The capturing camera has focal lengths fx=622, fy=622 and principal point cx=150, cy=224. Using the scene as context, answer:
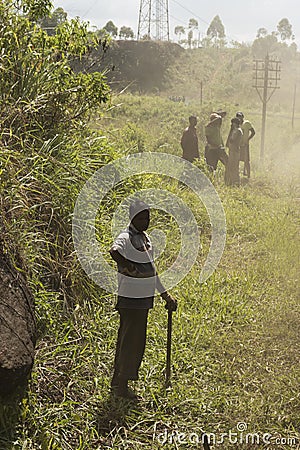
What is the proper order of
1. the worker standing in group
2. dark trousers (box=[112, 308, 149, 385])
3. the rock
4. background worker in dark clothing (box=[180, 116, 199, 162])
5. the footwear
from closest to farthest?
the rock, dark trousers (box=[112, 308, 149, 385]), the footwear, the worker standing in group, background worker in dark clothing (box=[180, 116, 199, 162])

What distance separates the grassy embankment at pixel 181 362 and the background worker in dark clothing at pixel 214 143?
458 centimetres

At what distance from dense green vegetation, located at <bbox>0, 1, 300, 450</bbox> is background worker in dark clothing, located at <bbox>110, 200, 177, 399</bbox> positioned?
25 cm

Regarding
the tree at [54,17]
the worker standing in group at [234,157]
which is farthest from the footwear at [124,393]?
the worker standing in group at [234,157]

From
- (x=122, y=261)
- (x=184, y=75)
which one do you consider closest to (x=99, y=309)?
(x=122, y=261)

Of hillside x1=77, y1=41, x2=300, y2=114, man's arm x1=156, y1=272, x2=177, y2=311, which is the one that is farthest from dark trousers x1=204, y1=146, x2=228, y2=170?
hillside x1=77, y1=41, x2=300, y2=114

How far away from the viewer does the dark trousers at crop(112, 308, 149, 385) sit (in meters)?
4.45

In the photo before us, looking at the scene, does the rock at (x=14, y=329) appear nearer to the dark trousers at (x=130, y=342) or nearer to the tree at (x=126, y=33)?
the dark trousers at (x=130, y=342)

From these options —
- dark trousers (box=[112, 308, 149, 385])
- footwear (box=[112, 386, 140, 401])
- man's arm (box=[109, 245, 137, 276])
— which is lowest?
footwear (box=[112, 386, 140, 401])

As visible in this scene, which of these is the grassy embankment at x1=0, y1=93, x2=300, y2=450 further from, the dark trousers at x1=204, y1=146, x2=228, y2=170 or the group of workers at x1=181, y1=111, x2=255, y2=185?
the dark trousers at x1=204, y1=146, x2=228, y2=170

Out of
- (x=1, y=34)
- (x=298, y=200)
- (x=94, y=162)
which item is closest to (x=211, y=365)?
(x=94, y=162)

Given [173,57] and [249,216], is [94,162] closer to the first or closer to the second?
[249,216]

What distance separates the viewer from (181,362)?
5.12 metres

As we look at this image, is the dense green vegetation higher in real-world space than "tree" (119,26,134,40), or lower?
lower

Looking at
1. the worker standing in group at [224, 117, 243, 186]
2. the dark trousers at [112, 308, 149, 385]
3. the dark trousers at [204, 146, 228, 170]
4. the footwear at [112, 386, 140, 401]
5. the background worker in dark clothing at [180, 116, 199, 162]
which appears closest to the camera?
the dark trousers at [112, 308, 149, 385]
